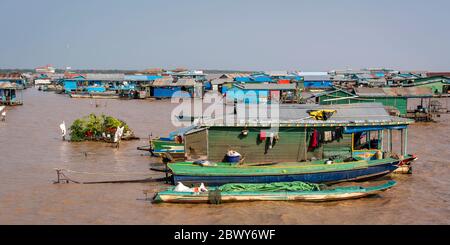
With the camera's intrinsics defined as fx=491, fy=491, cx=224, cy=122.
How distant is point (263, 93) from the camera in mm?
36594

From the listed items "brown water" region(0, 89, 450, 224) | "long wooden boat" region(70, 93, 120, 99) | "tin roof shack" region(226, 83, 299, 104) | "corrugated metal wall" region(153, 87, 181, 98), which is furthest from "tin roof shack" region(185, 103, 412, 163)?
"long wooden boat" region(70, 93, 120, 99)

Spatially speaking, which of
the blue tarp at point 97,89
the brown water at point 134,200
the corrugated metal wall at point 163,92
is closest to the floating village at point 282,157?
the brown water at point 134,200

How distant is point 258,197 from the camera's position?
11.7m

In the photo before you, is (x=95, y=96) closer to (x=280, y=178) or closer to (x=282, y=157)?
(x=282, y=157)

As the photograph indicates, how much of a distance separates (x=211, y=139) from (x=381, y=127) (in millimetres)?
4912

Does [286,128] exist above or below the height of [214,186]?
above

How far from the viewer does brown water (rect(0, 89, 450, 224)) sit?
10.8 meters

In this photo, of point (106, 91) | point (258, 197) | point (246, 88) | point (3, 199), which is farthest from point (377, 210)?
point (106, 91)

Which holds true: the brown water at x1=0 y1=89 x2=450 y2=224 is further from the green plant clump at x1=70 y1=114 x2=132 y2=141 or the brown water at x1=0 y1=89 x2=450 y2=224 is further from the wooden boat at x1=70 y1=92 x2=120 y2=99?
the wooden boat at x1=70 y1=92 x2=120 y2=99

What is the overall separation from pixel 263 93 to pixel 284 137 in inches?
899

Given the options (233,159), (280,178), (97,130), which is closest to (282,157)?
(280,178)

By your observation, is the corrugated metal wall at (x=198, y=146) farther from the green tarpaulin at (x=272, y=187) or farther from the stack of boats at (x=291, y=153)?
the green tarpaulin at (x=272, y=187)
